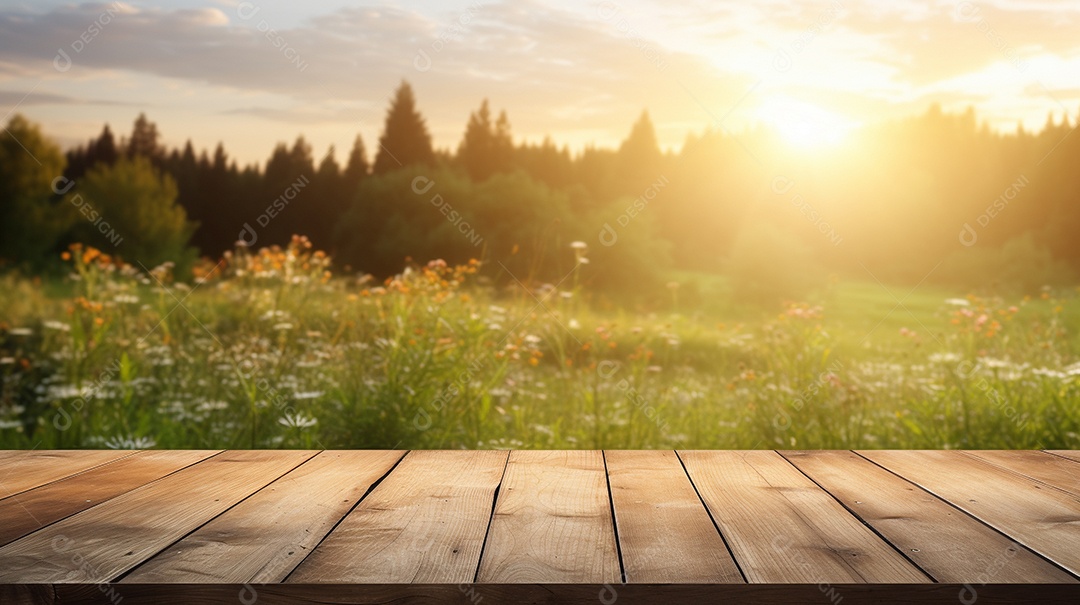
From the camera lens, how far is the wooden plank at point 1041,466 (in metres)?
1.88

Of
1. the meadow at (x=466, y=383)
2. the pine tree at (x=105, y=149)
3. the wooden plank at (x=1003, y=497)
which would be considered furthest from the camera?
the pine tree at (x=105, y=149)

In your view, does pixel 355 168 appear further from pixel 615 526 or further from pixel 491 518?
pixel 615 526

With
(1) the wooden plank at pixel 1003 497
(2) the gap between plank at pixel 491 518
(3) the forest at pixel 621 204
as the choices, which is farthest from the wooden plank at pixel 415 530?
(3) the forest at pixel 621 204

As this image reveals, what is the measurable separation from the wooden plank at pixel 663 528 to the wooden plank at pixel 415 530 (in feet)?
0.83

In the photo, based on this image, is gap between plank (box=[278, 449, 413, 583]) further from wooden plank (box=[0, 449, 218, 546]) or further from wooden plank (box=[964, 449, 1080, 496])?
wooden plank (box=[964, 449, 1080, 496])

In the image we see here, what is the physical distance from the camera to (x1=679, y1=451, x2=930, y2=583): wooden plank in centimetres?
126

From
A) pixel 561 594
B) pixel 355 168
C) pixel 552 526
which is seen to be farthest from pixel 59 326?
pixel 355 168

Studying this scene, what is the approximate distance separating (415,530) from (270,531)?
251mm

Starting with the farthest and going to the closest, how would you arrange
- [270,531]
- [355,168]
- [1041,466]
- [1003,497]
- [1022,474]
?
[355,168], [1041,466], [1022,474], [1003,497], [270,531]

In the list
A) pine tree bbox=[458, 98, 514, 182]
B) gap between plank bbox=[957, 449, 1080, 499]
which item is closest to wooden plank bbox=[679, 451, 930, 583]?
gap between plank bbox=[957, 449, 1080, 499]

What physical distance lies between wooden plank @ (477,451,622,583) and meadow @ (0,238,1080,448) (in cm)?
210

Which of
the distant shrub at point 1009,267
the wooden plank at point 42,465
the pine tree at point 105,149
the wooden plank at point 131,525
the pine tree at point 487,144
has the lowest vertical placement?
the wooden plank at point 42,465

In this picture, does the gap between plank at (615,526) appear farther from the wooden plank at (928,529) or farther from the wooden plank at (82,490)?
the wooden plank at (82,490)

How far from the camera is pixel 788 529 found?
4.84 ft
